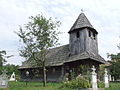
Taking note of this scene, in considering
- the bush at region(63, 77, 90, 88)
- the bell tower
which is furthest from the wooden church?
the bush at region(63, 77, 90, 88)

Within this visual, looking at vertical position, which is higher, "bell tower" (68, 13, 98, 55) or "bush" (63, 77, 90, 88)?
"bell tower" (68, 13, 98, 55)

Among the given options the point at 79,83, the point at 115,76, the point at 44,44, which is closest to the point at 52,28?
the point at 44,44

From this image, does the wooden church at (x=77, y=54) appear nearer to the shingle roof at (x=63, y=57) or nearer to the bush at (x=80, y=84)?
the shingle roof at (x=63, y=57)

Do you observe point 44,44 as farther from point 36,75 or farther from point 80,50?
point 36,75

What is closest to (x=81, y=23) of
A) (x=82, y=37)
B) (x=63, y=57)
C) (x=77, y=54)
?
(x=82, y=37)

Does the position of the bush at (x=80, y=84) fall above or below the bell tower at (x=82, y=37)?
below

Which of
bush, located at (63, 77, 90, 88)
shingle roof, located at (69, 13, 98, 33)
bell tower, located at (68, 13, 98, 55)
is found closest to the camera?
bush, located at (63, 77, 90, 88)

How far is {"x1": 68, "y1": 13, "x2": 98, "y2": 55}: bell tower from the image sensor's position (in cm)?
3378

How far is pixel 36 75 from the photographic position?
1613 inches

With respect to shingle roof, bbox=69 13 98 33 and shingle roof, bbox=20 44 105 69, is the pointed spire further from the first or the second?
shingle roof, bbox=20 44 105 69

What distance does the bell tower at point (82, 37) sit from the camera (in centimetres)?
3378

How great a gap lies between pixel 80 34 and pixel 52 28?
6.92 m

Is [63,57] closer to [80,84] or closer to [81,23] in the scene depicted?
[81,23]

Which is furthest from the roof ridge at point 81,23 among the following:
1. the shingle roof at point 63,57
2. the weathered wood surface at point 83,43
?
the shingle roof at point 63,57
